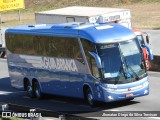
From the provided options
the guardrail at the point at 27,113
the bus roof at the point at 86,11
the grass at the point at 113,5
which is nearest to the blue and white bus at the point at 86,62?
the guardrail at the point at 27,113

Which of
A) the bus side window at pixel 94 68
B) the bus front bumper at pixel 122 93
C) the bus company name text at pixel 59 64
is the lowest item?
the bus front bumper at pixel 122 93

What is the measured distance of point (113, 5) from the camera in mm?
76062

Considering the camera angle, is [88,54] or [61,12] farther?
[61,12]

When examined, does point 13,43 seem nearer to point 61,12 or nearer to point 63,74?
point 63,74

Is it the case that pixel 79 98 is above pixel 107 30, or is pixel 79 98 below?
below

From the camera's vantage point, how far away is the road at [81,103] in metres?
20.5

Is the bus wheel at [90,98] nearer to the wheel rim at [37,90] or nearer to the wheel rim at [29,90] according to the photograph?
the wheel rim at [37,90]

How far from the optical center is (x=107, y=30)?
69.6 ft

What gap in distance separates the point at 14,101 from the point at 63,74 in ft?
9.62

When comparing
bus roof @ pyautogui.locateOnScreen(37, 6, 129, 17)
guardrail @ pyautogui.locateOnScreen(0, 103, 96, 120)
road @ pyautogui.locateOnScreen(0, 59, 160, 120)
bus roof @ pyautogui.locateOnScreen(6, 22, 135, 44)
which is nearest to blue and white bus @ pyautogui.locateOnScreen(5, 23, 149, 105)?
bus roof @ pyautogui.locateOnScreen(6, 22, 135, 44)

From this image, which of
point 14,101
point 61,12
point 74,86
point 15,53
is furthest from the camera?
point 61,12

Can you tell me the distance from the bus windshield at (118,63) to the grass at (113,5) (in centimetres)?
3165

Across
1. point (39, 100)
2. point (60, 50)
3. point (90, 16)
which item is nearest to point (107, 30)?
point (60, 50)

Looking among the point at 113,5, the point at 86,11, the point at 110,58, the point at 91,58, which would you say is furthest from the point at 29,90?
the point at 113,5
